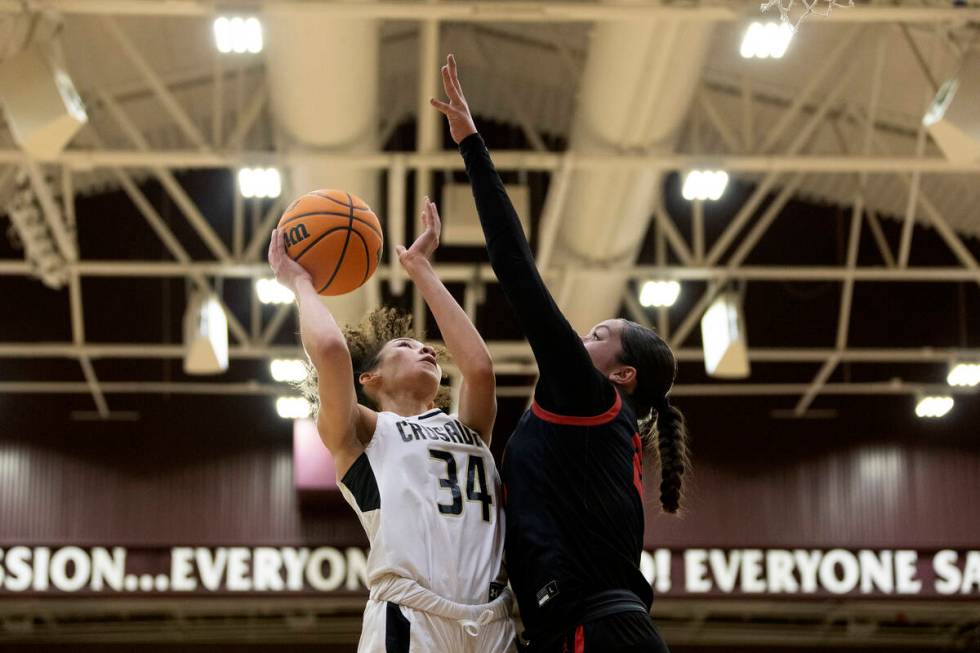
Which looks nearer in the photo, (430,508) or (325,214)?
(430,508)

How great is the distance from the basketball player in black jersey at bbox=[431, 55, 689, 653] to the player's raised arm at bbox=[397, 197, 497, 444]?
0.34 metres

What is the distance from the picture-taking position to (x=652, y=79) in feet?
35.9

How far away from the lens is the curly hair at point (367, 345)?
200 inches

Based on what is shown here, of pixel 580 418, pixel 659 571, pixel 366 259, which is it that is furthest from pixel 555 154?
pixel 580 418

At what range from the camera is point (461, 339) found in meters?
4.75

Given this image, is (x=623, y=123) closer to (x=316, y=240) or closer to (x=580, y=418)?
(x=316, y=240)

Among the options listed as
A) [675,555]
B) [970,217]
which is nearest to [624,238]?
[675,555]

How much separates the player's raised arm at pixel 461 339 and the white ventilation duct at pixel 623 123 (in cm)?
619

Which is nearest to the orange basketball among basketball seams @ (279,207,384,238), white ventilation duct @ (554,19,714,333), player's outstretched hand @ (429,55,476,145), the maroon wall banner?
basketball seams @ (279,207,384,238)

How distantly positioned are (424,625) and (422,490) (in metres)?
0.42

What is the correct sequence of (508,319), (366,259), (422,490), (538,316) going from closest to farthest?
1. (538,316)
2. (422,490)
3. (366,259)
4. (508,319)

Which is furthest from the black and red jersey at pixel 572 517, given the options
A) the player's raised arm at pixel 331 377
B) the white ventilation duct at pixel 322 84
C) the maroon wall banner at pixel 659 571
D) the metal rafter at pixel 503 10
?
the maroon wall banner at pixel 659 571

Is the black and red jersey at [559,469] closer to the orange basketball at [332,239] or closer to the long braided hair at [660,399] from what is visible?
the long braided hair at [660,399]

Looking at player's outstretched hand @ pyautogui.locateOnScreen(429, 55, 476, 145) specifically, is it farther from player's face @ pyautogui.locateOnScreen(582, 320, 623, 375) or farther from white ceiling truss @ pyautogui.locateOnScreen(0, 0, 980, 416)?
white ceiling truss @ pyautogui.locateOnScreen(0, 0, 980, 416)
